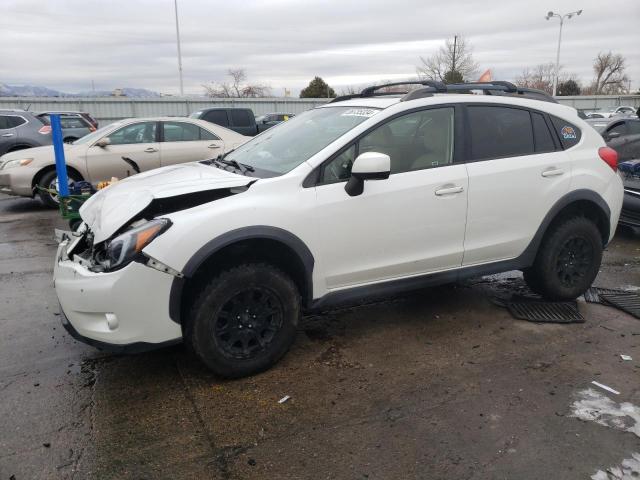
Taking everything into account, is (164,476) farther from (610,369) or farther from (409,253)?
(610,369)

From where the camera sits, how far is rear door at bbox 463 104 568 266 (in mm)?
4012

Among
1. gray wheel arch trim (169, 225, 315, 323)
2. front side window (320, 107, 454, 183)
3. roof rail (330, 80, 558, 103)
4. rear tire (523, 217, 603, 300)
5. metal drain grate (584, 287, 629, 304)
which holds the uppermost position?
roof rail (330, 80, 558, 103)

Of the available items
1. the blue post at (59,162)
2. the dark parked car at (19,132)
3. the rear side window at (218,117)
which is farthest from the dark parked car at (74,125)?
the blue post at (59,162)

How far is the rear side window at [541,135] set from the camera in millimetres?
4336

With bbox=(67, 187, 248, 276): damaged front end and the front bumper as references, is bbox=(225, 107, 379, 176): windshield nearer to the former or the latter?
bbox=(67, 187, 248, 276): damaged front end

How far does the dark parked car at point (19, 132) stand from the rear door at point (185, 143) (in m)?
4.88

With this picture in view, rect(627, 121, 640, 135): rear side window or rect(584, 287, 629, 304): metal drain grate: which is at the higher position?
rect(627, 121, 640, 135): rear side window

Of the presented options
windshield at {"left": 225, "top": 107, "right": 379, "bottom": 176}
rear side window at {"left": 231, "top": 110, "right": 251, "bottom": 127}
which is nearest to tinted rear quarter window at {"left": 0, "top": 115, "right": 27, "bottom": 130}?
rear side window at {"left": 231, "top": 110, "right": 251, "bottom": 127}

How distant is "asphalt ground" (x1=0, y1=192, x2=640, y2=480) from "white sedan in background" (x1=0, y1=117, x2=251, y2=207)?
4688 millimetres

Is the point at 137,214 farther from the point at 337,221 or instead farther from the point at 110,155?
the point at 110,155

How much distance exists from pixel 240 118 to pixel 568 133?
39.7 feet

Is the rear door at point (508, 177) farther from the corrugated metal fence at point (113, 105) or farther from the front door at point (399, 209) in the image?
the corrugated metal fence at point (113, 105)

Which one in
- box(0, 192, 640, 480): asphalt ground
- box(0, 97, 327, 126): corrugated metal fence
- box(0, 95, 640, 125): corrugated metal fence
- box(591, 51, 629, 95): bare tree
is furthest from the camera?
box(591, 51, 629, 95): bare tree

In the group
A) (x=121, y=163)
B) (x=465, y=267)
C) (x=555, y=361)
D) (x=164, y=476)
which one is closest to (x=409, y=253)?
(x=465, y=267)
